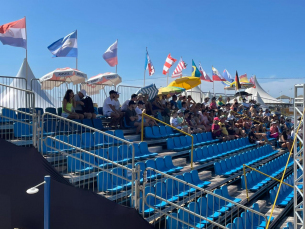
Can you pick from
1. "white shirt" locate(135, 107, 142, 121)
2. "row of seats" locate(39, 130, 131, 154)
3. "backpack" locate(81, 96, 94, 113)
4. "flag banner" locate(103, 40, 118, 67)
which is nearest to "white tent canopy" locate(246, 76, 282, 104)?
"flag banner" locate(103, 40, 118, 67)

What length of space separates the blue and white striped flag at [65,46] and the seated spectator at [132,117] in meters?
3.21

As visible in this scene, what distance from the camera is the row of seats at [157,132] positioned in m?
10.6

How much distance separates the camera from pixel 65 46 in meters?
11.7

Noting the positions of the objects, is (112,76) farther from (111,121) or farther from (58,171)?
(58,171)

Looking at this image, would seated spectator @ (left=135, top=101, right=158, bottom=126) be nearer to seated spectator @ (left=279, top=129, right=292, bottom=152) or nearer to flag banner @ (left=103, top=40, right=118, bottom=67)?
flag banner @ (left=103, top=40, right=118, bottom=67)

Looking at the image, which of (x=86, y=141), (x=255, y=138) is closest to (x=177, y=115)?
(x=86, y=141)

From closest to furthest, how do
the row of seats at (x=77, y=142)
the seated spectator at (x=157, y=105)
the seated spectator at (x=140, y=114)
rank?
the row of seats at (x=77, y=142) < the seated spectator at (x=140, y=114) < the seated spectator at (x=157, y=105)

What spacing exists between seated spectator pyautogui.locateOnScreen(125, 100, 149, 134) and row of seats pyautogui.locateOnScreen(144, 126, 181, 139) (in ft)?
0.80

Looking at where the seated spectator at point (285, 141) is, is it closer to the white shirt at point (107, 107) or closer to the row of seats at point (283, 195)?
the row of seats at point (283, 195)

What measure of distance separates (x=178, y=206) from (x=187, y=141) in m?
5.86

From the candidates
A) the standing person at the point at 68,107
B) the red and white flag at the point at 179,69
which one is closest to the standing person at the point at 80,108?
the standing person at the point at 68,107

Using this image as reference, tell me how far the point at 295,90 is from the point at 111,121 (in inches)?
234

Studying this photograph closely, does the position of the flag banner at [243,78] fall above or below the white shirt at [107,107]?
above

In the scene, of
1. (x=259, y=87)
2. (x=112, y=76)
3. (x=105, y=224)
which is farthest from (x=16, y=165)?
(x=259, y=87)
